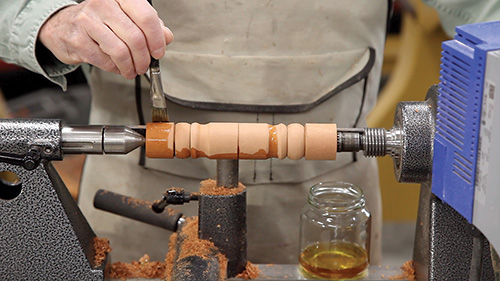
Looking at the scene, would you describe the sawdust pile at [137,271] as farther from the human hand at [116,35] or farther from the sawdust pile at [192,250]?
the human hand at [116,35]

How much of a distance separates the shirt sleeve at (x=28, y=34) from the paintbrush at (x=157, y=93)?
0.63 feet

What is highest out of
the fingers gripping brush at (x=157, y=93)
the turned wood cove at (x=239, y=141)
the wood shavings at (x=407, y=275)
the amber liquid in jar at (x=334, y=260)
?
the fingers gripping brush at (x=157, y=93)

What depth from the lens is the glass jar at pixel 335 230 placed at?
0.90 meters

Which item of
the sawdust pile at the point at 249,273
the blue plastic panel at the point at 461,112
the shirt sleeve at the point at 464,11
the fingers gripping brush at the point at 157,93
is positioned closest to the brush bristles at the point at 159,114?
the fingers gripping brush at the point at 157,93

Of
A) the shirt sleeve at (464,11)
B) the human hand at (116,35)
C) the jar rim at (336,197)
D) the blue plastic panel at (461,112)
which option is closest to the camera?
the blue plastic panel at (461,112)

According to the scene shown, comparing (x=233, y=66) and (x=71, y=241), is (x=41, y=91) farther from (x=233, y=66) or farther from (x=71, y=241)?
(x=71, y=241)

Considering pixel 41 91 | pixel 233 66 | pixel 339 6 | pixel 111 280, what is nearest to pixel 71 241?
pixel 111 280

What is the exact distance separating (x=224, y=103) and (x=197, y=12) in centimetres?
16

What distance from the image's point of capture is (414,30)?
94.7 inches

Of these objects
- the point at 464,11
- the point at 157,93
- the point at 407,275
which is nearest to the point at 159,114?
the point at 157,93

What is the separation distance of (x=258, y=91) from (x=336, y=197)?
0.86ft

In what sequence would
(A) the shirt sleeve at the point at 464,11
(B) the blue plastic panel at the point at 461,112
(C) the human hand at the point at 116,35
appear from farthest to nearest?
(A) the shirt sleeve at the point at 464,11 < (C) the human hand at the point at 116,35 < (B) the blue plastic panel at the point at 461,112

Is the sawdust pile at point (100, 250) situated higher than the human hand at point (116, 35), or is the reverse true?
the human hand at point (116, 35)

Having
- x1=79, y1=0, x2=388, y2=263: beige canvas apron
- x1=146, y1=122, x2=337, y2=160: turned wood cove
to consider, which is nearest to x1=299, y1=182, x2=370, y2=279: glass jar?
x1=146, y1=122, x2=337, y2=160: turned wood cove
